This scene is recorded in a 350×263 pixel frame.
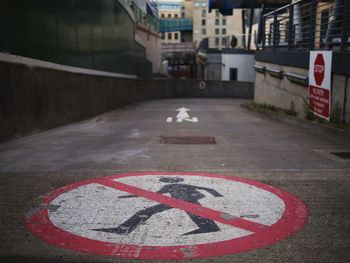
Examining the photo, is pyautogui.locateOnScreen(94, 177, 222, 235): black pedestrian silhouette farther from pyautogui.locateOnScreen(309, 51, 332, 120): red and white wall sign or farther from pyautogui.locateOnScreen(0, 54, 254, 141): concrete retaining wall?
pyautogui.locateOnScreen(309, 51, 332, 120): red and white wall sign

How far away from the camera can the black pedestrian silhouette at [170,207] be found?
4.25m

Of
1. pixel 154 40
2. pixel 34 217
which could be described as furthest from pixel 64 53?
pixel 154 40

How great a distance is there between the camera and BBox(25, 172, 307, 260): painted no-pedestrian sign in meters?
3.92

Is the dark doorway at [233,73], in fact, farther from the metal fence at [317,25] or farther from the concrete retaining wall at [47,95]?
the metal fence at [317,25]

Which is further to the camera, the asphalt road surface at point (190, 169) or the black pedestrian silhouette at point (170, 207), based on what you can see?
the black pedestrian silhouette at point (170, 207)

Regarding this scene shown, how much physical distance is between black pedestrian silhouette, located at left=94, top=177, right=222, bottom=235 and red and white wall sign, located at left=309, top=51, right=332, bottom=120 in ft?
17.5

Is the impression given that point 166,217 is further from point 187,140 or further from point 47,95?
point 47,95

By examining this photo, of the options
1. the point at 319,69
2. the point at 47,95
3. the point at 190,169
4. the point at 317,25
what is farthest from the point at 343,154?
the point at 47,95

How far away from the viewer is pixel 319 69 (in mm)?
10578

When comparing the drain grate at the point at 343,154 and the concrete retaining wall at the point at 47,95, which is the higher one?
the concrete retaining wall at the point at 47,95

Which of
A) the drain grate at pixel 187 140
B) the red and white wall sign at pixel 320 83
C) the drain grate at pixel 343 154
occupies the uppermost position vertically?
the red and white wall sign at pixel 320 83

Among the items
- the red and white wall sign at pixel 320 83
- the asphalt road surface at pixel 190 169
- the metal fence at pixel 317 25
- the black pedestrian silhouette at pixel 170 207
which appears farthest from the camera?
the metal fence at pixel 317 25

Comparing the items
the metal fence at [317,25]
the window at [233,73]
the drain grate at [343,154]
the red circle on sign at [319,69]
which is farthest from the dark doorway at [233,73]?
the drain grate at [343,154]

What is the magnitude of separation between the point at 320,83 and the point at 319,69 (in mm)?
373
